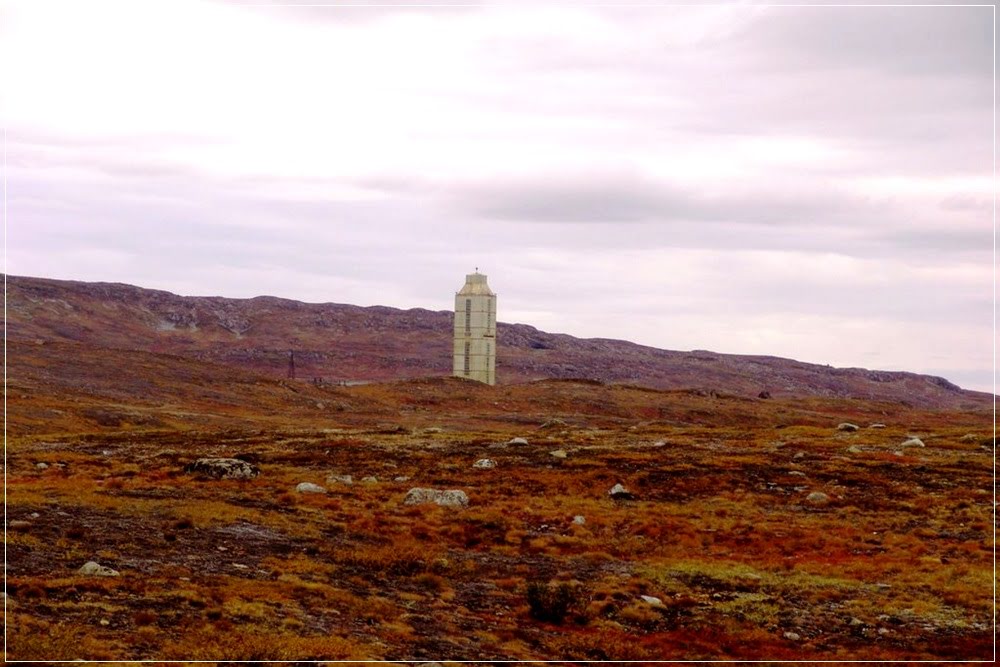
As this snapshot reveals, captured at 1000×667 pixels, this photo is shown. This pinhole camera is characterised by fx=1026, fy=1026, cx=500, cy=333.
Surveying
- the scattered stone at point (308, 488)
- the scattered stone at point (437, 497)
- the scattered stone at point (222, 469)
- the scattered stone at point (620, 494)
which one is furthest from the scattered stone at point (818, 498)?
the scattered stone at point (222, 469)

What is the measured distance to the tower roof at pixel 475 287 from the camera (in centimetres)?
12581

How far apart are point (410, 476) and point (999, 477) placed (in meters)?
23.9

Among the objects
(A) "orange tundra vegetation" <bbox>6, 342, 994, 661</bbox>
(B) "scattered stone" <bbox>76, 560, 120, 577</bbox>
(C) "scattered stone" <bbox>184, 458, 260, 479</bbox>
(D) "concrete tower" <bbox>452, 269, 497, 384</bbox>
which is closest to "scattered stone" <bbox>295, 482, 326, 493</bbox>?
(A) "orange tundra vegetation" <bbox>6, 342, 994, 661</bbox>

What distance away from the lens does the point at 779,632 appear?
21.2m

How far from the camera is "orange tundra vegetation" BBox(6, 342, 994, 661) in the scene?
17875mm

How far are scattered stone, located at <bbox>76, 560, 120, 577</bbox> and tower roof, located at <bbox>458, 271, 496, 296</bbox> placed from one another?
4203 inches

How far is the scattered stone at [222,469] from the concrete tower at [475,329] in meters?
87.2

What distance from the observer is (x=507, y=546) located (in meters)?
28.9

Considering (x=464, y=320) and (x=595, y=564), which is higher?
(x=464, y=320)

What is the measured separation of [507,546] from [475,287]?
9764 centimetres

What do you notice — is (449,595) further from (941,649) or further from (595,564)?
(941,649)

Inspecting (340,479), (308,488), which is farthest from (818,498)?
(308,488)

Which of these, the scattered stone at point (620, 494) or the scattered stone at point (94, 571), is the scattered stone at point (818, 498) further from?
the scattered stone at point (94, 571)

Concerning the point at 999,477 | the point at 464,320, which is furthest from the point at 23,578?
the point at 464,320
